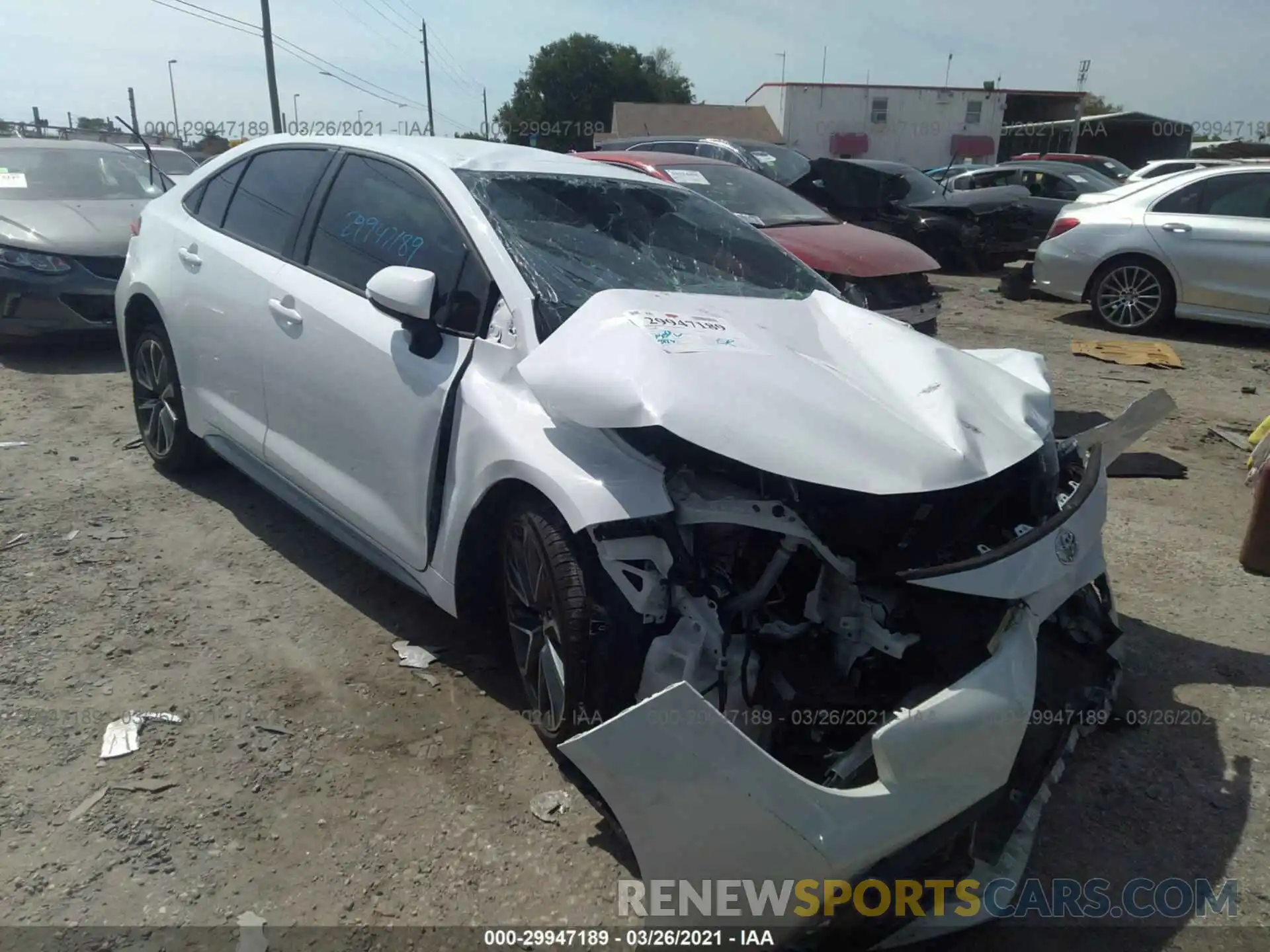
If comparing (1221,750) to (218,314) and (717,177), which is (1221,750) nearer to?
(218,314)

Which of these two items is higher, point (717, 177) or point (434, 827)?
point (717, 177)

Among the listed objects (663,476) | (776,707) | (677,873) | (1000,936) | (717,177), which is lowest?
(1000,936)

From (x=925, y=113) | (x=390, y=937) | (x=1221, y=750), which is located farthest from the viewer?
(x=925, y=113)

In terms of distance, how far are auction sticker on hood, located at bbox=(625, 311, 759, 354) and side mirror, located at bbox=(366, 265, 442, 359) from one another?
2.08 ft

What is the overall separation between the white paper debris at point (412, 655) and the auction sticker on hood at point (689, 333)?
142 centimetres

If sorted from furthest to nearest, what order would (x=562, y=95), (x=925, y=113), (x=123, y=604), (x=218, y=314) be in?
(x=562, y=95) → (x=925, y=113) → (x=218, y=314) → (x=123, y=604)

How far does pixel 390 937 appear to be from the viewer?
2.20m

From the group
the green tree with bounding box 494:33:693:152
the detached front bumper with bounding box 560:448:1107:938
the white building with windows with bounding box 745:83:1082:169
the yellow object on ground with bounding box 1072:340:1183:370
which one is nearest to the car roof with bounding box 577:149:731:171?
the yellow object on ground with bounding box 1072:340:1183:370

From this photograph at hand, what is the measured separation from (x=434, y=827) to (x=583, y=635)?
26.5 inches

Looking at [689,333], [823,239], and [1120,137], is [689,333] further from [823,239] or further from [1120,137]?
[1120,137]

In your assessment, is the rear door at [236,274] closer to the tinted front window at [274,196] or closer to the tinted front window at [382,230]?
the tinted front window at [274,196]

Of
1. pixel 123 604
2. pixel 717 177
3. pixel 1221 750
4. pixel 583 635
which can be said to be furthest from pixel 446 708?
pixel 717 177

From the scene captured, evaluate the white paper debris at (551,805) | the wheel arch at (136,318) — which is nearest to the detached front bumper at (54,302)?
the wheel arch at (136,318)

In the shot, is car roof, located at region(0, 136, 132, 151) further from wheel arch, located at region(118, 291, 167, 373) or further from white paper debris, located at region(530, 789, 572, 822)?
white paper debris, located at region(530, 789, 572, 822)
